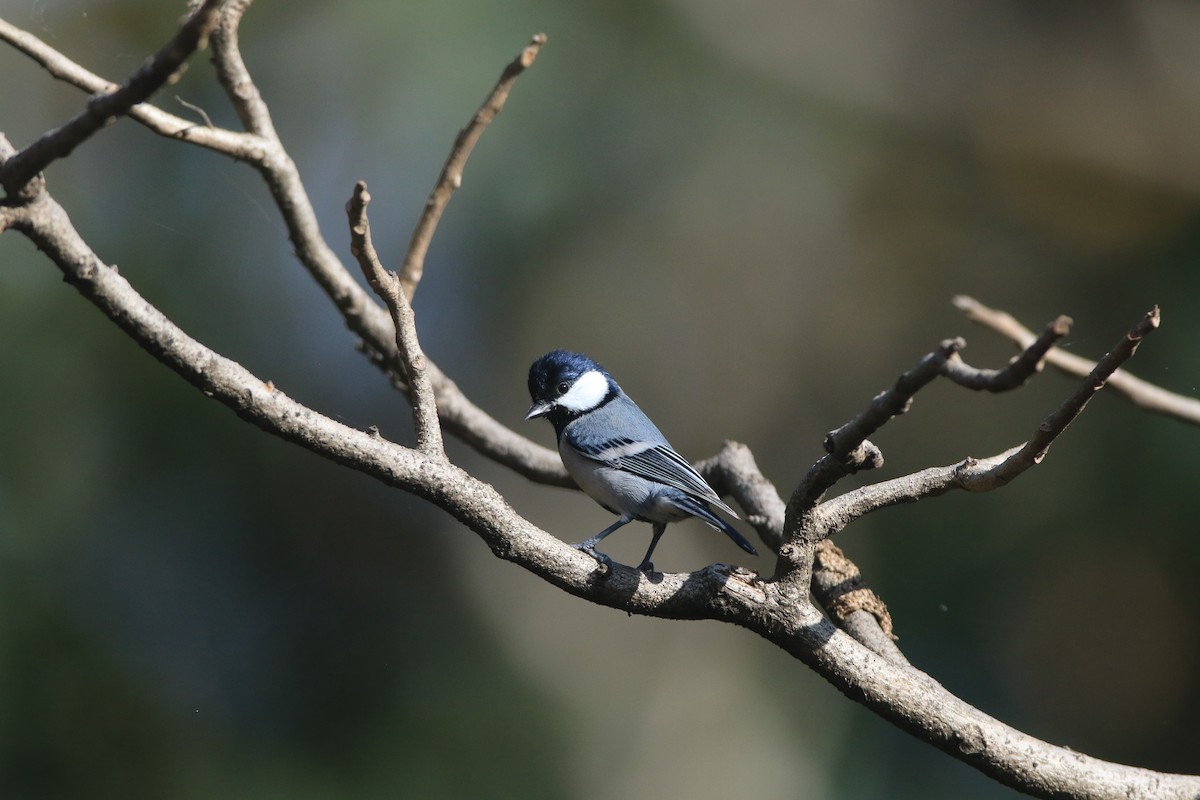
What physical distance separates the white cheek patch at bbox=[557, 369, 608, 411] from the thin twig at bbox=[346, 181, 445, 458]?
1498 mm

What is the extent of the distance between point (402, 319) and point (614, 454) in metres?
1.22

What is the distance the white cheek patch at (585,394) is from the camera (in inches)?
142

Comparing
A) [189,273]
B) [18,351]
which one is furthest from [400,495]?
[18,351]

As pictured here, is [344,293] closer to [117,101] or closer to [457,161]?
[457,161]

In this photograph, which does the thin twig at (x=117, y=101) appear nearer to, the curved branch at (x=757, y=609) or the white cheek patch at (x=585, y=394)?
the curved branch at (x=757, y=609)

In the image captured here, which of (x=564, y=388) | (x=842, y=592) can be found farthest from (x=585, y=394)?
(x=842, y=592)

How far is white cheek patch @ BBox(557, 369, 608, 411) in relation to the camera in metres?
3.60

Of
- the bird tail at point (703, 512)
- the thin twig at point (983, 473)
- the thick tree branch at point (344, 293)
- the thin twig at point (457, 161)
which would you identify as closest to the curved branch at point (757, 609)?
the thin twig at point (983, 473)

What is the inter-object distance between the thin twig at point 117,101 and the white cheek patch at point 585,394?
218 centimetres

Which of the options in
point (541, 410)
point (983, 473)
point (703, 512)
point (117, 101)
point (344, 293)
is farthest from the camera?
point (541, 410)

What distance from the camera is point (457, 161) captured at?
3145 millimetres

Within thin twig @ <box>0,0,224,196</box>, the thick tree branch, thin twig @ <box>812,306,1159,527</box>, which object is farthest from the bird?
thin twig @ <box>0,0,224,196</box>

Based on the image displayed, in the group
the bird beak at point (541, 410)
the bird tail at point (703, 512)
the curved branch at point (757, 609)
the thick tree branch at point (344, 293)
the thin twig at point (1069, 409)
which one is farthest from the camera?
the bird beak at point (541, 410)

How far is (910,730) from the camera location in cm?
202
